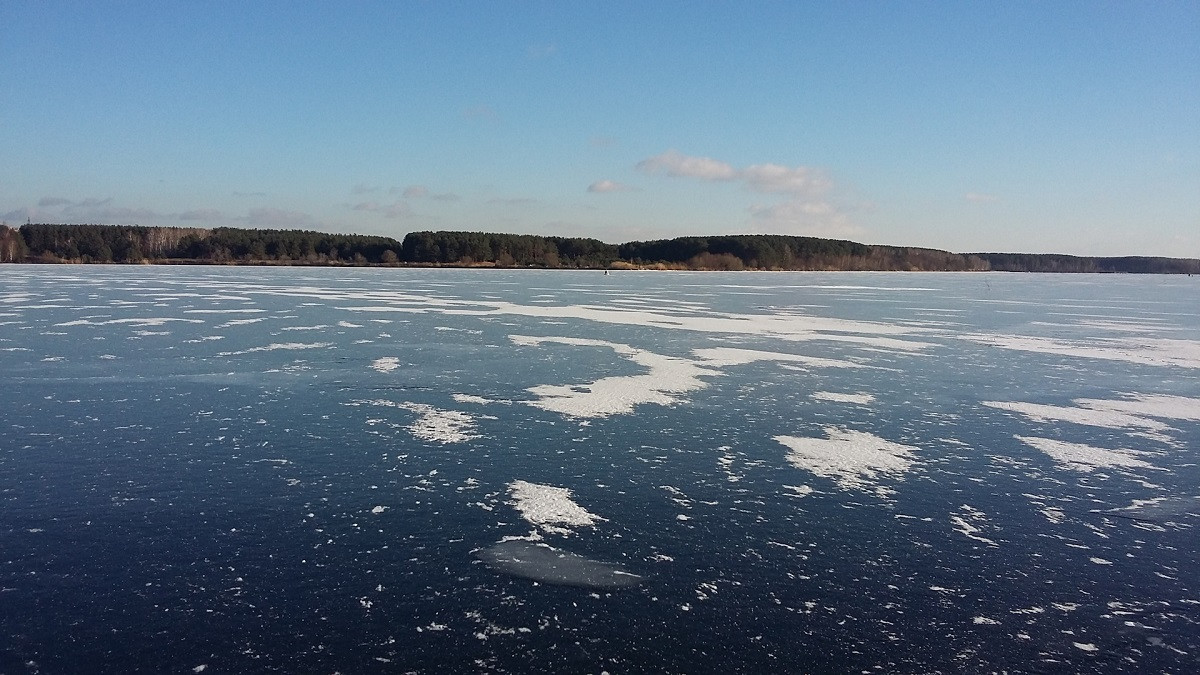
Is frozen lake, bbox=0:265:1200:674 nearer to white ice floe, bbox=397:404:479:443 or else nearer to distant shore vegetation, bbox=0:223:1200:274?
white ice floe, bbox=397:404:479:443

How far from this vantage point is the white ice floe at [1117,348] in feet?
37.7

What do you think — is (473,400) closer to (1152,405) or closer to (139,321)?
(1152,405)

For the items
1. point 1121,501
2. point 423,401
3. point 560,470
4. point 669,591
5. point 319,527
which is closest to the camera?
point 669,591

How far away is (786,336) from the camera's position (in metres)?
13.7

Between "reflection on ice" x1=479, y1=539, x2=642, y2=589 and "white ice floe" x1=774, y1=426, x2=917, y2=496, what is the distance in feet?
6.56

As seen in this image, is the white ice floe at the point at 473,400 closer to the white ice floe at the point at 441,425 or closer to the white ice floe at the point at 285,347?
the white ice floe at the point at 441,425

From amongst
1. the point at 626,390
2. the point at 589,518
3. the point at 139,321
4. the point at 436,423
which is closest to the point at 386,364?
the point at 626,390

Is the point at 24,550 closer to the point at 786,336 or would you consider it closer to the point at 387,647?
the point at 387,647

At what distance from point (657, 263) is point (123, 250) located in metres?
55.6

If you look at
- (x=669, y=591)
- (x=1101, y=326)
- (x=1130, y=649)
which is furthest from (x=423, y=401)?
(x=1101, y=326)

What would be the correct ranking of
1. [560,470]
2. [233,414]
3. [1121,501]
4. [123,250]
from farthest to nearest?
[123,250] < [233,414] < [560,470] < [1121,501]

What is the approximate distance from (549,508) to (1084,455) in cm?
414

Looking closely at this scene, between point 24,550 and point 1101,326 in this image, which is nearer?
point 24,550

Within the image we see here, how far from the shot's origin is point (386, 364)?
31.9 feet
